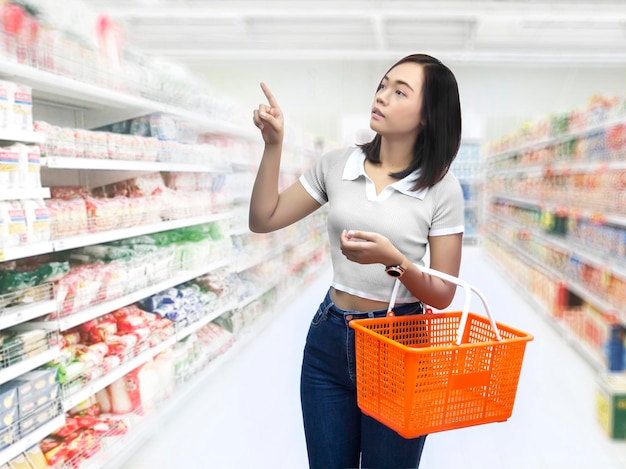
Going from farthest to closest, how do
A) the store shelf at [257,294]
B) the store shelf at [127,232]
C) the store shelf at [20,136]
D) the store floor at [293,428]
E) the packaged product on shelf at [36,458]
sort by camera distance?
the store shelf at [257,294] → the store floor at [293,428] → the store shelf at [127,232] → the packaged product on shelf at [36,458] → the store shelf at [20,136]

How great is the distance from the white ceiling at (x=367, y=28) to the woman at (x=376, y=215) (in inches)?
90.5

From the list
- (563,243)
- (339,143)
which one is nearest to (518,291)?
(563,243)

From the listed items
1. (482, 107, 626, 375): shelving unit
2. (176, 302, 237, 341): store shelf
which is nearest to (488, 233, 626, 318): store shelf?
(482, 107, 626, 375): shelving unit

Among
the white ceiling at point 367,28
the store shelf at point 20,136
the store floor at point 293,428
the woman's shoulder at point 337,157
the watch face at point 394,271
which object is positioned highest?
the white ceiling at point 367,28

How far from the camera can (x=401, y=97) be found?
4.60 feet

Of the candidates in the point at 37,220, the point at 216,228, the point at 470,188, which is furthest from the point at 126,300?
the point at 470,188

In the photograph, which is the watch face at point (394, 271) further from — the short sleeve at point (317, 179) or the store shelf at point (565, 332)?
the store shelf at point (565, 332)

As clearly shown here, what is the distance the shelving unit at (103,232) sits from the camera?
2.05m

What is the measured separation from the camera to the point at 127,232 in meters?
2.74

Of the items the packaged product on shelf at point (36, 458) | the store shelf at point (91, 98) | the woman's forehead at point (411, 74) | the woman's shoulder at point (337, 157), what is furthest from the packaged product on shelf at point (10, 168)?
the woman's forehead at point (411, 74)

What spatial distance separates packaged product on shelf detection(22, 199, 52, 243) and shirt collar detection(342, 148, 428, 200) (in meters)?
1.23

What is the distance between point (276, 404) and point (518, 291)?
410 cm

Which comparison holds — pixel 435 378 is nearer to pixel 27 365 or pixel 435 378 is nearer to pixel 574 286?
pixel 27 365

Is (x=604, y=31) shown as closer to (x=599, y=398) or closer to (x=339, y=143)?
(x=339, y=143)
